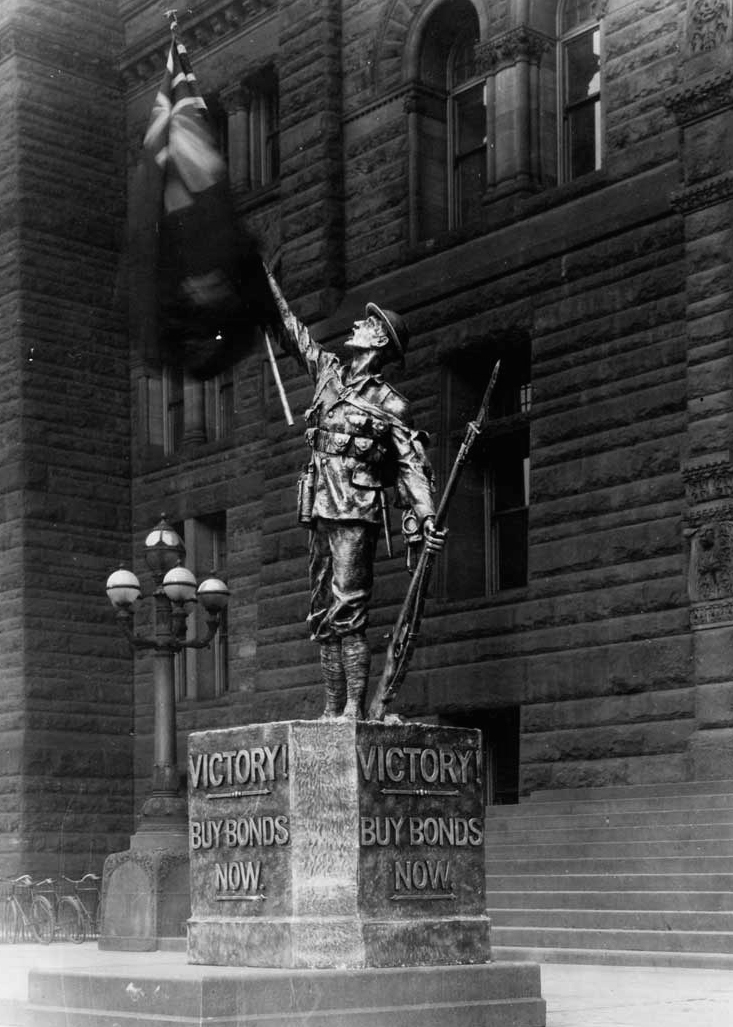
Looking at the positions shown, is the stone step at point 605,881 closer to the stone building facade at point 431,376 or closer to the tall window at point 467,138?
the stone building facade at point 431,376

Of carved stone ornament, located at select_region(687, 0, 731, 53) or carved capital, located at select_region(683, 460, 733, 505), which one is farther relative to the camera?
carved stone ornament, located at select_region(687, 0, 731, 53)

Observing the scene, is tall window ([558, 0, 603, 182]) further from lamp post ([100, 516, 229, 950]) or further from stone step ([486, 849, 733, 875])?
stone step ([486, 849, 733, 875])

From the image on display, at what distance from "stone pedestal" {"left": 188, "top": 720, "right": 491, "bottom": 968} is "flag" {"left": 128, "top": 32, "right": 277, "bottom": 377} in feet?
11.6

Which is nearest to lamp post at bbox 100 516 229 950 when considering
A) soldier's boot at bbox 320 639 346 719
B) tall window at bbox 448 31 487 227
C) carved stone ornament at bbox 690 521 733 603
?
carved stone ornament at bbox 690 521 733 603

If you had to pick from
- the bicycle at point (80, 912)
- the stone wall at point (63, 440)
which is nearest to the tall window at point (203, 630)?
the stone wall at point (63, 440)

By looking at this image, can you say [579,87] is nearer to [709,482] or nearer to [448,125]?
[448,125]

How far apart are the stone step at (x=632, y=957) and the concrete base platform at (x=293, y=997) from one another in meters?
3.77

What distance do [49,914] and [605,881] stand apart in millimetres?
9010

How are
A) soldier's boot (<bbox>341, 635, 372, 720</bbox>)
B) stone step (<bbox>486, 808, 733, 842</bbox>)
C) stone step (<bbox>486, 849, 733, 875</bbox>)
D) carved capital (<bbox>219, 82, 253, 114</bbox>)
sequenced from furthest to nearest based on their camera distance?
carved capital (<bbox>219, 82, 253, 114</bbox>) < stone step (<bbox>486, 808, 733, 842</bbox>) < stone step (<bbox>486, 849, 733, 875</bbox>) < soldier's boot (<bbox>341, 635, 372, 720</bbox>)

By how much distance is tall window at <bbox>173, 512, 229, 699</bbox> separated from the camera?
31.9 metres

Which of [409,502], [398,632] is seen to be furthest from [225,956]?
[409,502]

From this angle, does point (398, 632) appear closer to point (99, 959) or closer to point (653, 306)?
point (99, 959)

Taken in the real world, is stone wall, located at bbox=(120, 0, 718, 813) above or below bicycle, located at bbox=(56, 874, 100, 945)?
above

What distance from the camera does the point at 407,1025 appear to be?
32.4ft
